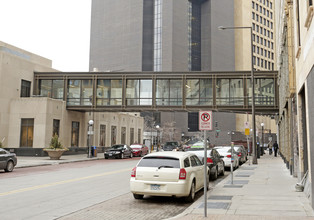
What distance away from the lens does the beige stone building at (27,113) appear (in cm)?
3578

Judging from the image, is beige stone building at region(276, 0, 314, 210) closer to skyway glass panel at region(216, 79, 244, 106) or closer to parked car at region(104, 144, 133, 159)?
parked car at region(104, 144, 133, 159)

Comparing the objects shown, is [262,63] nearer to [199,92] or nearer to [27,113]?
[199,92]

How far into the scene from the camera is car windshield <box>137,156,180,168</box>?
10547mm

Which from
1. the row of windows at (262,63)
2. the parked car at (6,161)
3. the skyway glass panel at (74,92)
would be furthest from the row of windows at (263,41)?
the parked car at (6,161)

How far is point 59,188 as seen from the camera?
13352 mm

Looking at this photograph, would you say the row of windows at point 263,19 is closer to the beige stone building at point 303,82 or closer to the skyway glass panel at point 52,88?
the skyway glass panel at point 52,88

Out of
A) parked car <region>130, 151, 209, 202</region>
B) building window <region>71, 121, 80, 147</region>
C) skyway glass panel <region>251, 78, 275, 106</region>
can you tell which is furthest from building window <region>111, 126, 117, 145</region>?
parked car <region>130, 151, 209, 202</region>

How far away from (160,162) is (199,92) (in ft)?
99.3

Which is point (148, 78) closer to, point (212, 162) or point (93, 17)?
point (212, 162)

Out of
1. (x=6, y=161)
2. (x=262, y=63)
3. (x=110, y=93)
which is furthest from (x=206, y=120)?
(x=262, y=63)

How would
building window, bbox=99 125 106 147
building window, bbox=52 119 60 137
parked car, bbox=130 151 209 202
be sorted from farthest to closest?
1. building window, bbox=99 125 106 147
2. building window, bbox=52 119 60 137
3. parked car, bbox=130 151 209 202

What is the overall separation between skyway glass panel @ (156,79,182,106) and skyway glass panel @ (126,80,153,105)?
1017mm

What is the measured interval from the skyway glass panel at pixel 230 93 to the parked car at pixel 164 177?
30.0m

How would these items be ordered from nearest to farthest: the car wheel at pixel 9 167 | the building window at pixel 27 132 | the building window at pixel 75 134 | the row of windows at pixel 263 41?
1. the car wheel at pixel 9 167
2. the building window at pixel 27 132
3. the building window at pixel 75 134
4. the row of windows at pixel 263 41
